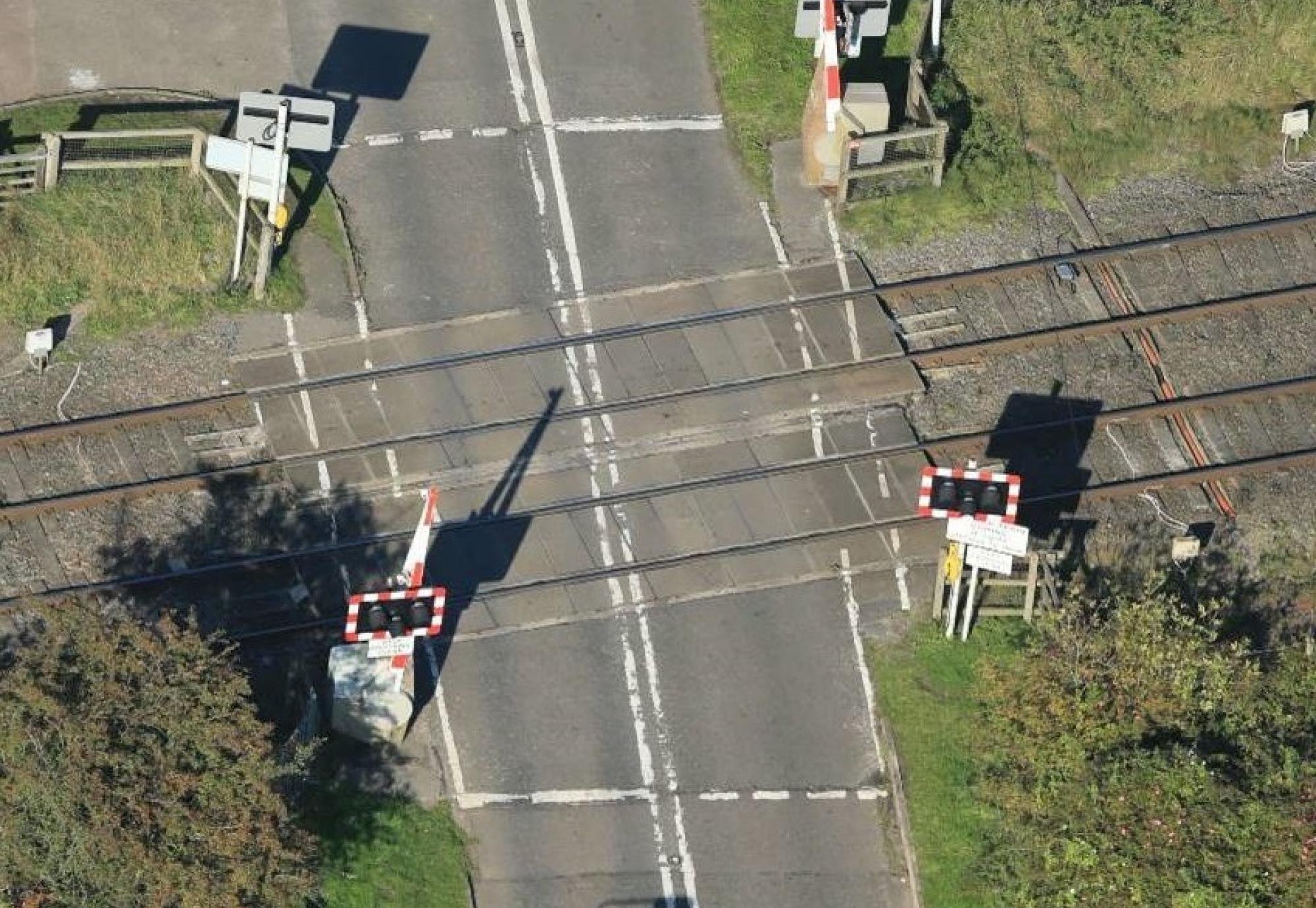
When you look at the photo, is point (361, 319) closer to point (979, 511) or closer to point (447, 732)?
point (447, 732)

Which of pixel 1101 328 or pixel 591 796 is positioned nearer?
pixel 591 796

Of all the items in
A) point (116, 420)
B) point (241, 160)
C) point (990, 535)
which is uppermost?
point (241, 160)

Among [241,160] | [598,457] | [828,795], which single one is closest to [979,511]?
[828,795]

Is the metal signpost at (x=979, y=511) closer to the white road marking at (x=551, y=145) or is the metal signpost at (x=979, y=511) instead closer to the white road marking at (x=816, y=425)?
the white road marking at (x=816, y=425)

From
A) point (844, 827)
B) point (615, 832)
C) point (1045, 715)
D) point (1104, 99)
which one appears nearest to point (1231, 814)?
point (1045, 715)

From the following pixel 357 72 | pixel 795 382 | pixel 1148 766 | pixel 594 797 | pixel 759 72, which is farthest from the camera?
pixel 759 72

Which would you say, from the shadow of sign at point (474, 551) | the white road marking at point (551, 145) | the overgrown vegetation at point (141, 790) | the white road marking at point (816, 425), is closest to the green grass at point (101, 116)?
the white road marking at point (551, 145)
